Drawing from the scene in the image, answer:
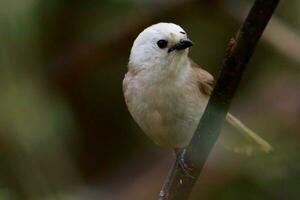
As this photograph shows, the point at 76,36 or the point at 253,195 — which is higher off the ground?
the point at 253,195

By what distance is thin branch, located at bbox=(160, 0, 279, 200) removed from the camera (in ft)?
8.05

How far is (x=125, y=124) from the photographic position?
255 inches

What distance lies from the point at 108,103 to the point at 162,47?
2642mm

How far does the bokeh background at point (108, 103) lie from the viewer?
4355 mm

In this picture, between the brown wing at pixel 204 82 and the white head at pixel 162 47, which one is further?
the brown wing at pixel 204 82

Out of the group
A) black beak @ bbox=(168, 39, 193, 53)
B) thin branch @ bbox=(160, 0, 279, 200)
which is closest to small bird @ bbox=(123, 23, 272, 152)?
black beak @ bbox=(168, 39, 193, 53)

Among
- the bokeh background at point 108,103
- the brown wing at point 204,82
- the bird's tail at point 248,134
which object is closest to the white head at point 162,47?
the brown wing at point 204,82

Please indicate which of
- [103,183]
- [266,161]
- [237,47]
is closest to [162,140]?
[266,161]

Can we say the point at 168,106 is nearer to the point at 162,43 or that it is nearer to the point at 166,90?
the point at 166,90

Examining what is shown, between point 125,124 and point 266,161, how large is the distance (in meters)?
2.54

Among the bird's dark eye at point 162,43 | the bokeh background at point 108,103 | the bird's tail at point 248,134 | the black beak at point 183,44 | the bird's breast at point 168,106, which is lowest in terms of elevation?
the bokeh background at point 108,103

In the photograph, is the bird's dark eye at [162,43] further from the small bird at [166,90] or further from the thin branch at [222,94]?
the thin branch at [222,94]

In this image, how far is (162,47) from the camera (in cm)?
387

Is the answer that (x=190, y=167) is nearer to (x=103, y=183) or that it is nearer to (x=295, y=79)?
(x=295, y=79)
